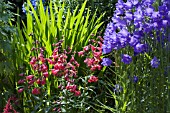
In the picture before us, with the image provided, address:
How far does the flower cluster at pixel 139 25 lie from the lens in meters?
3.04

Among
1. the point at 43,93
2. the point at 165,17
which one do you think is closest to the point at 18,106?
the point at 43,93

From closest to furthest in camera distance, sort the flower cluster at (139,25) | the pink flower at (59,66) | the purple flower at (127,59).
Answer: the flower cluster at (139,25) < the purple flower at (127,59) < the pink flower at (59,66)

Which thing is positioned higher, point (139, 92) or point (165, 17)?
point (165, 17)

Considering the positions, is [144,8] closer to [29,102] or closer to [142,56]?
[142,56]

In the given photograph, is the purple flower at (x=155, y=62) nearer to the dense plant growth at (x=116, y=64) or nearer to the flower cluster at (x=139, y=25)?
the dense plant growth at (x=116, y=64)

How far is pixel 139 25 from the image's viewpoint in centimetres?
311

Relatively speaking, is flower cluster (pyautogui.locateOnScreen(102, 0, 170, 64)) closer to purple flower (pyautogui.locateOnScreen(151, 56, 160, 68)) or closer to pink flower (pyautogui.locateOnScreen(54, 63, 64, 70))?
purple flower (pyautogui.locateOnScreen(151, 56, 160, 68))

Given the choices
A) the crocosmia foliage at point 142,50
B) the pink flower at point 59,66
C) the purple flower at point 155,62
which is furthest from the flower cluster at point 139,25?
the pink flower at point 59,66

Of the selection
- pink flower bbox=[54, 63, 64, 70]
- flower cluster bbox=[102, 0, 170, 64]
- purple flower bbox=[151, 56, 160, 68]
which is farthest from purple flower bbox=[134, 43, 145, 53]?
pink flower bbox=[54, 63, 64, 70]

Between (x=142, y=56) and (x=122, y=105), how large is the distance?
0.49 meters

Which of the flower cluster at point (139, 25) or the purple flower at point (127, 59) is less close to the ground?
the flower cluster at point (139, 25)

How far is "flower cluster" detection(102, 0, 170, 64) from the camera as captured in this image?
3.04m

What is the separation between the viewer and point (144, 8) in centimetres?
320

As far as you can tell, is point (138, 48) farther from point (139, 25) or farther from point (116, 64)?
point (116, 64)
